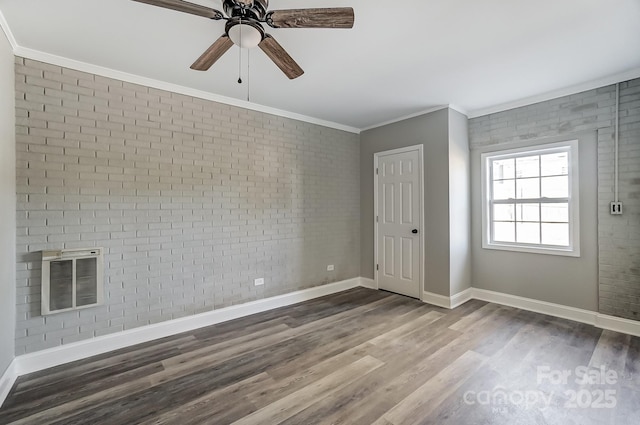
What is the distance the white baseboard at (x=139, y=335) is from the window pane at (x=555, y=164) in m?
3.56

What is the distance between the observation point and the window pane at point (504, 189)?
4.00m

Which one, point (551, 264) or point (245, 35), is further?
point (551, 264)

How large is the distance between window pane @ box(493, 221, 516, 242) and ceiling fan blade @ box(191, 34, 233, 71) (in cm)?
406

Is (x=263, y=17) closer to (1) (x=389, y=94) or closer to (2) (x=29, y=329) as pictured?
(1) (x=389, y=94)

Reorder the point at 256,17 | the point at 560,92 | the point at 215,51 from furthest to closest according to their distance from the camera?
the point at 560,92, the point at 215,51, the point at 256,17

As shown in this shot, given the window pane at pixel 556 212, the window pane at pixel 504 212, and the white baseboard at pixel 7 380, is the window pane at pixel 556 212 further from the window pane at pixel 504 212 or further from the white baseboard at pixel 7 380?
the white baseboard at pixel 7 380

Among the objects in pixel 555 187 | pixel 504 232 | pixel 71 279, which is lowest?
pixel 71 279

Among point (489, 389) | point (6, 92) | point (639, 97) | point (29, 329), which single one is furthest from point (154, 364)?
point (639, 97)

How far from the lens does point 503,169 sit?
4.10 meters

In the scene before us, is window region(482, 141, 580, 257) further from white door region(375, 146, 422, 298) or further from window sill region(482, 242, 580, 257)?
white door region(375, 146, 422, 298)

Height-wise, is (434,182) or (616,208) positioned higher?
(434,182)

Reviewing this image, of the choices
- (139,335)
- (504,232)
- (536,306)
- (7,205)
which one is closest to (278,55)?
(7,205)

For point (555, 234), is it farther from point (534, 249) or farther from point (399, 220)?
point (399, 220)

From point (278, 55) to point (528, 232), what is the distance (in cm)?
383
